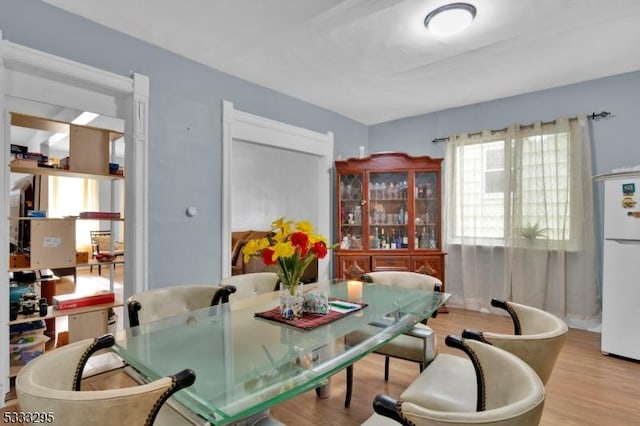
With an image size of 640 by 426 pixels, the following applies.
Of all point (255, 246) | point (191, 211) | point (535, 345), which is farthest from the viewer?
point (191, 211)

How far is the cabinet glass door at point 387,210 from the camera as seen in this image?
4.44 m

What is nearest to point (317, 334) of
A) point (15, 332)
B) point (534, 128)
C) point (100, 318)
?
point (100, 318)

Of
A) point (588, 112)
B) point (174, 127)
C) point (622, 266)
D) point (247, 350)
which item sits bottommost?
point (247, 350)

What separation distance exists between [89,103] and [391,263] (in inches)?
136

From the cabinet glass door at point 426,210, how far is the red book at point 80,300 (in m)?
3.40

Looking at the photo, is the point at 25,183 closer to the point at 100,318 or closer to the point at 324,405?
the point at 100,318

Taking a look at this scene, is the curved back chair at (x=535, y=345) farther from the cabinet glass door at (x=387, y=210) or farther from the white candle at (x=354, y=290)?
the cabinet glass door at (x=387, y=210)

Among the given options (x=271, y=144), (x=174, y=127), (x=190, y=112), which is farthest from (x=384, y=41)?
(x=174, y=127)

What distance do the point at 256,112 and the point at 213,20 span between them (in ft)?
3.85

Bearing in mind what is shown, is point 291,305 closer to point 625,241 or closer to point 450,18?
point 450,18

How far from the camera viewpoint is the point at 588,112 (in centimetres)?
360

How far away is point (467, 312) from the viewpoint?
4242 mm

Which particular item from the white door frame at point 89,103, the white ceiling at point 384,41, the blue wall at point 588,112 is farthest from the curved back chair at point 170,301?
the blue wall at point 588,112

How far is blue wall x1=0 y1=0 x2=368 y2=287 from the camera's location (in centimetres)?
239
